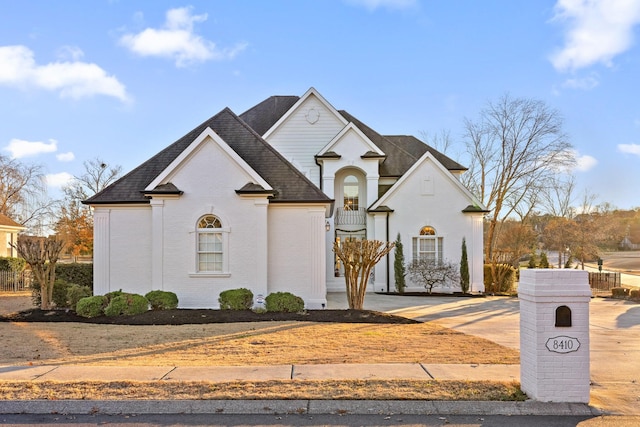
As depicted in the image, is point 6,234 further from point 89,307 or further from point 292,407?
point 292,407

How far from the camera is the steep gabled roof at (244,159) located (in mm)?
17031

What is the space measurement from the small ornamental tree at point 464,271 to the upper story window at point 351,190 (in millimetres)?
5876

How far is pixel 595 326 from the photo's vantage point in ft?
46.1

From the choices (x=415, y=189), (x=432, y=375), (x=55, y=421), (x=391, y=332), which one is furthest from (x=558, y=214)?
(x=55, y=421)

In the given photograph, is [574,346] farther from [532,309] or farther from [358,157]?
[358,157]

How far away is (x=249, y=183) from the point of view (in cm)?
1647

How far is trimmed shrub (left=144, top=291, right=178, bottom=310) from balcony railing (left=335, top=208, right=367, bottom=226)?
11.3 meters

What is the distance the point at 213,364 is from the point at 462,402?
4341mm

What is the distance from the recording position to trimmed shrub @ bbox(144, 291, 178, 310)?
1559cm

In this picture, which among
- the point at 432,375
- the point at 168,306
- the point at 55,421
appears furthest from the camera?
the point at 168,306

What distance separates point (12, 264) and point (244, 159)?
19484 mm

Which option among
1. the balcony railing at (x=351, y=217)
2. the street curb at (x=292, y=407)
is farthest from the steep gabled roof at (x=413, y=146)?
the street curb at (x=292, y=407)

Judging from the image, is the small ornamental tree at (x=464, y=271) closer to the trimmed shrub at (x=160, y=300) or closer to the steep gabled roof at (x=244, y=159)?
the steep gabled roof at (x=244, y=159)

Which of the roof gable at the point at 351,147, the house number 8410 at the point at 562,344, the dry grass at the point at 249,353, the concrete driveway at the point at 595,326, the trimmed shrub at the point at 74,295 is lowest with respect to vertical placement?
the concrete driveway at the point at 595,326
